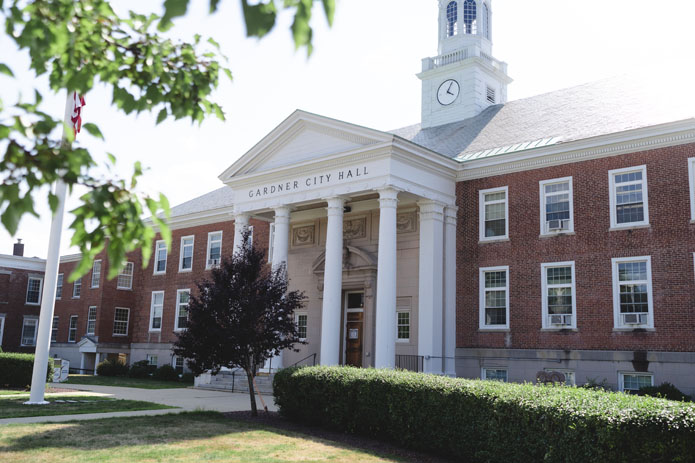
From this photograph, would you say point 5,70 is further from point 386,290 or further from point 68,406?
point 386,290

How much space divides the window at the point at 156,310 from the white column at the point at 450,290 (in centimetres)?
2053

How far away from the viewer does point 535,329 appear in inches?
931

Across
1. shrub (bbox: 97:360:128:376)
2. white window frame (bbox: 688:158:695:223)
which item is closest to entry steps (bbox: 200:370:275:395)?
shrub (bbox: 97:360:128:376)

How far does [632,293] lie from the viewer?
21.9 meters

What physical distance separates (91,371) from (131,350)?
335 cm

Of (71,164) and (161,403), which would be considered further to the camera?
(161,403)

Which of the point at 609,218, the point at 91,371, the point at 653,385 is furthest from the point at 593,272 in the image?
the point at 91,371

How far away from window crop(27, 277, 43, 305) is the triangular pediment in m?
Result: 29.3

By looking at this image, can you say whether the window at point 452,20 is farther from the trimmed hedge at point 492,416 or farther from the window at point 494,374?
the trimmed hedge at point 492,416

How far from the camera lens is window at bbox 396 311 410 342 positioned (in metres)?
26.7

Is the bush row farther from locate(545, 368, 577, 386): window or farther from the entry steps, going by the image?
locate(545, 368, 577, 386): window

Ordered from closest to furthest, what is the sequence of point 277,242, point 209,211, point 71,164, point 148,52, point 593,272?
point 71,164 → point 148,52 → point 593,272 → point 277,242 → point 209,211

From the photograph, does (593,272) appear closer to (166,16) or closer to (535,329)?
(535,329)

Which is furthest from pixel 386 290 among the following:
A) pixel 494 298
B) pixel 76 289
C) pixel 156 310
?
pixel 76 289
